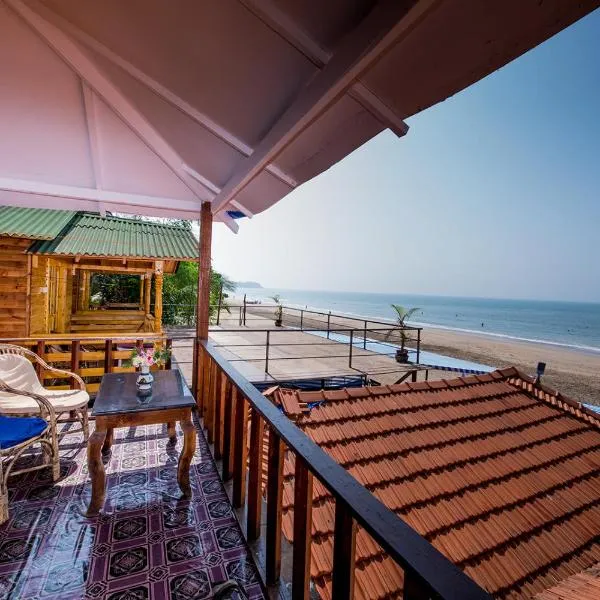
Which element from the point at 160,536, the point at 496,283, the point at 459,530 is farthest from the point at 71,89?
the point at 496,283

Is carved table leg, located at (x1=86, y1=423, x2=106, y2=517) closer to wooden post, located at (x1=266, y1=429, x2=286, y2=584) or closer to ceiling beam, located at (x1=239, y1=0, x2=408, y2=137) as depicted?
wooden post, located at (x1=266, y1=429, x2=286, y2=584)

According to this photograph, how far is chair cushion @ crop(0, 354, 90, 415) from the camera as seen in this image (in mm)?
2505

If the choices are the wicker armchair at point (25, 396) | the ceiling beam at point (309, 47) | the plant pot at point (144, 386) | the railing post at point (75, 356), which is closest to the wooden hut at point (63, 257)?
the railing post at point (75, 356)

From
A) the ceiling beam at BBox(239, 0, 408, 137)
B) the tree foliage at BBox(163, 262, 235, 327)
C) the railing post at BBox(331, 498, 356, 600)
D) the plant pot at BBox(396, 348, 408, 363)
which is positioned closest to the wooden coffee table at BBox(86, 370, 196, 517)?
the railing post at BBox(331, 498, 356, 600)

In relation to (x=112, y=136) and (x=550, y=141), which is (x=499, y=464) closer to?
(x=112, y=136)

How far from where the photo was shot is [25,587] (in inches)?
57.5

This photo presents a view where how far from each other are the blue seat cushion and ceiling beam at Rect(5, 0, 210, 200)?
222cm

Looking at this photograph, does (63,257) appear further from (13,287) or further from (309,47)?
(309,47)

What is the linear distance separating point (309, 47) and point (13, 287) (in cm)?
618

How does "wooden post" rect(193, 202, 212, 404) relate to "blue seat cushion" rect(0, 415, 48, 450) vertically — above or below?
above

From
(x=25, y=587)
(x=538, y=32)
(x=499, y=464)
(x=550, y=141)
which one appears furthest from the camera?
(x=550, y=141)

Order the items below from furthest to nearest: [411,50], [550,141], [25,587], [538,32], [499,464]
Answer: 1. [550,141]
2. [499,464]
3. [25,587]
4. [411,50]
5. [538,32]

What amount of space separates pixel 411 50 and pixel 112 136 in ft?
8.04

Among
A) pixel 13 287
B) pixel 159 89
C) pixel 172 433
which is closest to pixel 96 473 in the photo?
A: pixel 172 433
